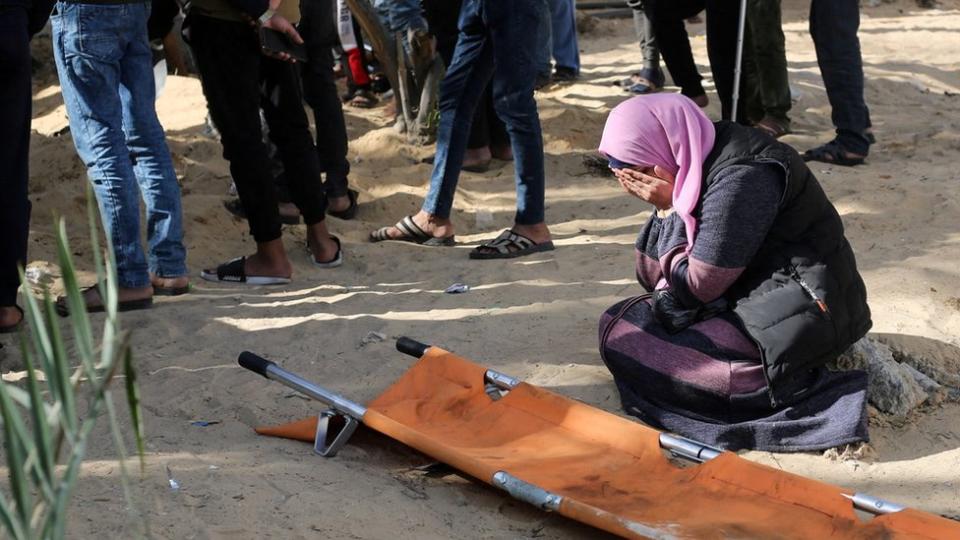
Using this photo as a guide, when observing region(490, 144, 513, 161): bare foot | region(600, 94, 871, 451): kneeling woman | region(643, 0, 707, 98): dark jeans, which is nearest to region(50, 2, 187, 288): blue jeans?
region(600, 94, 871, 451): kneeling woman

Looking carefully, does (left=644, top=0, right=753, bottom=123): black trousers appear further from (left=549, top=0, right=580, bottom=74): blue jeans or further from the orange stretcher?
the orange stretcher

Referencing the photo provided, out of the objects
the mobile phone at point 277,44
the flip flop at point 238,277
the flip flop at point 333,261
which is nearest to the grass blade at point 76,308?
the mobile phone at point 277,44

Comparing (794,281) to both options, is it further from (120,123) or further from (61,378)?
(120,123)

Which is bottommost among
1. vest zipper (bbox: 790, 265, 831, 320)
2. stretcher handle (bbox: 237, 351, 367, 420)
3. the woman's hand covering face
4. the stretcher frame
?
the stretcher frame

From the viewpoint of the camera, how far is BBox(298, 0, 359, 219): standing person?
17.9 ft

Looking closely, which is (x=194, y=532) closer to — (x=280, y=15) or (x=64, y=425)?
(x=64, y=425)

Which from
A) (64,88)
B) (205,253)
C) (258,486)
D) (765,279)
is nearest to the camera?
(258,486)

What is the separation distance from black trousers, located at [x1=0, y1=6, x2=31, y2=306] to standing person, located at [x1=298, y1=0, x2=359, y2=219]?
161cm

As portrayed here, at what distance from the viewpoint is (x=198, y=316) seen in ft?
15.0

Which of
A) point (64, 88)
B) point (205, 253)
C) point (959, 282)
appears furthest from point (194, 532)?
point (959, 282)

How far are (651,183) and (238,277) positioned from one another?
212 centimetres

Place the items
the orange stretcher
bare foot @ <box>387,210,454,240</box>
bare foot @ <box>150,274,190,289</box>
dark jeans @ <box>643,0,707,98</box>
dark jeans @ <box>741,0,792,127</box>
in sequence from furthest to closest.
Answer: dark jeans @ <box>643,0,707,98</box>
dark jeans @ <box>741,0,792,127</box>
bare foot @ <box>387,210,454,240</box>
bare foot @ <box>150,274,190,289</box>
the orange stretcher

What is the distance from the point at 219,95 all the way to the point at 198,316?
0.84m

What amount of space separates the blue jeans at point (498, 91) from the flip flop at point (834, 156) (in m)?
1.81
